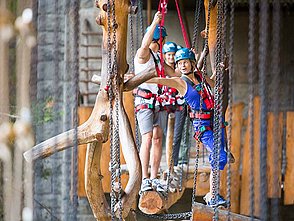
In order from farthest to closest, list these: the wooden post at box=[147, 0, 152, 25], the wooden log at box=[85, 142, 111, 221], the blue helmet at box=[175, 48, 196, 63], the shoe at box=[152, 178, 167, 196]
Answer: the wooden post at box=[147, 0, 152, 25] < the shoe at box=[152, 178, 167, 196] < the blue helmet at box=[175, 48, 196, 63] < the wooden log at box=[85, 142, 111, 221]

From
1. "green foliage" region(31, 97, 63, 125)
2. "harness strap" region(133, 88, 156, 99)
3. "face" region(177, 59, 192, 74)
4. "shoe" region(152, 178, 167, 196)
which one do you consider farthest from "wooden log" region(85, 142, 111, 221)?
"green foliage" region(31, 97, 63, 125)

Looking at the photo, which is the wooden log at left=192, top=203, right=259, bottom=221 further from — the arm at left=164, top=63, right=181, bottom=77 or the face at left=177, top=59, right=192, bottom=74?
the face at left=177, top=59, right=192, bottom=74

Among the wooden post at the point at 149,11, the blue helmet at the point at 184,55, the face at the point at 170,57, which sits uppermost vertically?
the wooden post at the point at 149,11

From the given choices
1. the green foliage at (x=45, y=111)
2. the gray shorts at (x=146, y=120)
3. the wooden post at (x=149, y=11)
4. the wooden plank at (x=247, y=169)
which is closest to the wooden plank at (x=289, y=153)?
the wooden plank at (x=247, y=169)

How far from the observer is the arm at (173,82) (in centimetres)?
307

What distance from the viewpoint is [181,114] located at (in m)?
4.33

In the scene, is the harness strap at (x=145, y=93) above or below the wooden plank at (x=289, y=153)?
above

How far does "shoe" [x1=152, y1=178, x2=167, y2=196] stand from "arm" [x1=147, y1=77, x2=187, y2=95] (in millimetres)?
742

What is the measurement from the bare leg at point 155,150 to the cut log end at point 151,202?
28 centimetres

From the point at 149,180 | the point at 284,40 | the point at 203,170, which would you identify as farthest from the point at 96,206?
the point at 284,40

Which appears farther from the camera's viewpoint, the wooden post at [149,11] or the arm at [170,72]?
the wooden post at [149,11]

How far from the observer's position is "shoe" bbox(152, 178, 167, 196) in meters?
3.83

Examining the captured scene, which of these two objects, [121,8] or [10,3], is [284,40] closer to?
[10,3]

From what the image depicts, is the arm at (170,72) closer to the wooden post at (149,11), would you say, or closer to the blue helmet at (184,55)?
the blue helmet at (184,55)
